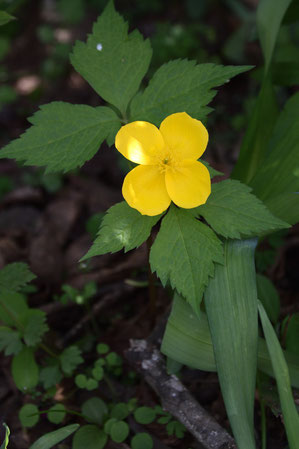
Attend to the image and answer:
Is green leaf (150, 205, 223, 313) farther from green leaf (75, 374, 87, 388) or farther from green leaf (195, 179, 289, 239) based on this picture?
green leaf (75, 374, 87, 388)


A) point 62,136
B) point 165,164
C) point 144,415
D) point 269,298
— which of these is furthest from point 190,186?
point 144,415

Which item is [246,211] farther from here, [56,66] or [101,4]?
[101,4]

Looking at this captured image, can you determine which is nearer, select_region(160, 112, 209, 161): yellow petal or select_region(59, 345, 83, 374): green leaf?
select_region(160, 112, 209, 161): yellow petal

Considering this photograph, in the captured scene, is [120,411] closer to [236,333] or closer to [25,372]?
[25,372]

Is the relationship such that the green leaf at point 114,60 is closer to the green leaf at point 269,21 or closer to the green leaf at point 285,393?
the green leaf at point 269,21

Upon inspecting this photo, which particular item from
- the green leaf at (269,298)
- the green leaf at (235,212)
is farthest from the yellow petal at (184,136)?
the green leaf at (269,298)

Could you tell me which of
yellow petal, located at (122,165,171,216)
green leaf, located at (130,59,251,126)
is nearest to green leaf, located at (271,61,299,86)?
green leaf, located at (130,59,251,126)
